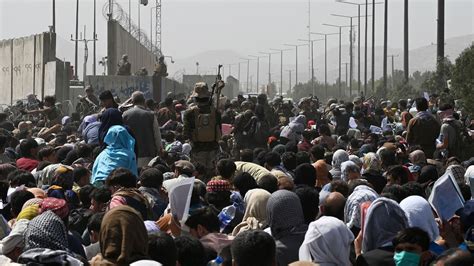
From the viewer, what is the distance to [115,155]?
13.6m

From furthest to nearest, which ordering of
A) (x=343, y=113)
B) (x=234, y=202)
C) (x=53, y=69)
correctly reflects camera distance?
(x=53, y=69) → (x=343, y=113) → (x=234, y=202)

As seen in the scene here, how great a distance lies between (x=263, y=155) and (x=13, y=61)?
30.2 metres

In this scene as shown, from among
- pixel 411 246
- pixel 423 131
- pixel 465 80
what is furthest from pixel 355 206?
pixel 465 80

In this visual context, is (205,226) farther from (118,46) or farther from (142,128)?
(118,46)

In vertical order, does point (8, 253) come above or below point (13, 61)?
below

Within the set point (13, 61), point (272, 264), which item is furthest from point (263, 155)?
point (13, 61)

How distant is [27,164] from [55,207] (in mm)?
5386

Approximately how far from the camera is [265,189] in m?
11.5

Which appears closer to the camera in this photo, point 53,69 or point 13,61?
point 53,69

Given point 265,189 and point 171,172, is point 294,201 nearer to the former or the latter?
point 265,189

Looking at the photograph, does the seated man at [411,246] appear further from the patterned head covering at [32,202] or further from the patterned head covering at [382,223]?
the patterned head covering at [32,202]

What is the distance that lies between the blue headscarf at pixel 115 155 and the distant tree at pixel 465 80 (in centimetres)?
1153

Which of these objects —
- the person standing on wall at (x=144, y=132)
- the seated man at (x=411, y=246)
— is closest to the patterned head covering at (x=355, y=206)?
the seated man at (x=411, y=246)

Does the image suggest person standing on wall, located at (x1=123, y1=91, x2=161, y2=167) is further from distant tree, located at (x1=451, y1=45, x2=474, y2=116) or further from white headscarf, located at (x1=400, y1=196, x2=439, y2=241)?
distant tree, located at (x1=451, y1=45, x2=474, y2=116)
